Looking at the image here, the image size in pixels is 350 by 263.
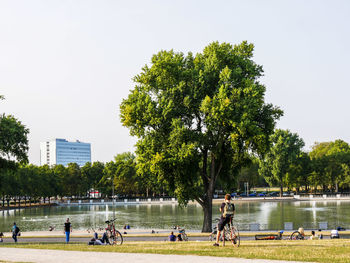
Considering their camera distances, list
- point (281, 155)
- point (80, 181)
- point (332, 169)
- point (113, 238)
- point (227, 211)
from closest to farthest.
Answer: point (227, 211)
point (113, 238)
point (281, 155)
point (332, 169)
point (80, 181)

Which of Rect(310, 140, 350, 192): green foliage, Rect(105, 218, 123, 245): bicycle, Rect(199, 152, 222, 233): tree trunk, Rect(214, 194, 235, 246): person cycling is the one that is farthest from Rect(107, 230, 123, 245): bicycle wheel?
Rect(310, 140, 350, 192): green foliage

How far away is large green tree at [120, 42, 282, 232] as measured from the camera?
131ft

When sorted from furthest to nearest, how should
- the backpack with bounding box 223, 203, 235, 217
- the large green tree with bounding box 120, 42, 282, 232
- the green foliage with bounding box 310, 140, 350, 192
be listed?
the green foliage with bounding box 310, 140, 350, 192 → the large green tree with bounding box 120, 42, 282, 232 → the backpack with bounding box 223, 203, 235, 217

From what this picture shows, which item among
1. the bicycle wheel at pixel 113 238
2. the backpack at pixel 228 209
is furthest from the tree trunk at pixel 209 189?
the backpack at pixel 228 209

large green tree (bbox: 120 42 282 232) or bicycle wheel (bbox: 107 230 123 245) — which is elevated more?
large green tree (bbox: 120 42 282 232)

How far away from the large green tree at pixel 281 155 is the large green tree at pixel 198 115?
8594 cm

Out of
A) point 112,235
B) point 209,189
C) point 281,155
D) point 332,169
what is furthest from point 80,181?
point 112,235

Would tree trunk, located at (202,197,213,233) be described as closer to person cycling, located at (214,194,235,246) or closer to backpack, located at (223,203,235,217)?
person cycling, located at (214,194,235,246)

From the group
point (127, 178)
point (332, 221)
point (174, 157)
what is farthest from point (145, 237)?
point (127, 178)

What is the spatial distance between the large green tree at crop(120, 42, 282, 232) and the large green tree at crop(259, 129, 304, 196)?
85.9 meters

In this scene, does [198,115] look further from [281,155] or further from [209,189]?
[281,155]

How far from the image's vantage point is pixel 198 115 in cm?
4284

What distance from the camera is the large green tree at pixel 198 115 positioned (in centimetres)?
3991

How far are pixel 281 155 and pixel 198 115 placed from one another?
90.8 m
